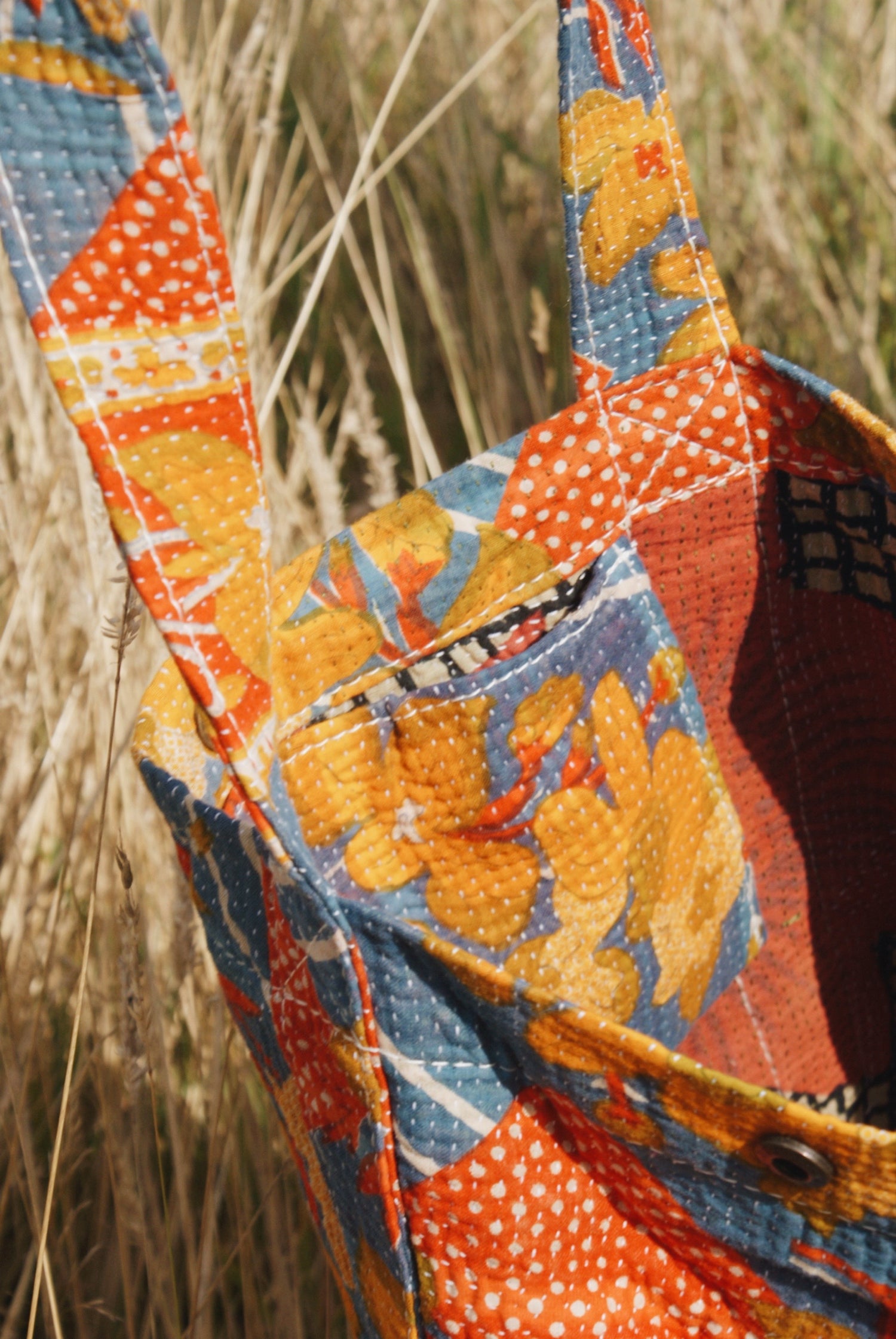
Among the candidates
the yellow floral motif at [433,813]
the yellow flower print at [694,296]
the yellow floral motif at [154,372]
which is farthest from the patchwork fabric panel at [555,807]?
the yellow floral motif at [154,372]

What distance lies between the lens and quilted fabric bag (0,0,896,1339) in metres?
0.37

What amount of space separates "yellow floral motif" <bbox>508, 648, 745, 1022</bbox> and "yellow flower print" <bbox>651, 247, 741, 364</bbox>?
18cm

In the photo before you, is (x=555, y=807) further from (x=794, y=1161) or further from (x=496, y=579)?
(x=794, y=1161)

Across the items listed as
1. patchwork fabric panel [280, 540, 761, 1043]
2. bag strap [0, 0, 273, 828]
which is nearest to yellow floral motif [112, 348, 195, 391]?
bag strap [0, 0, 273, 828]

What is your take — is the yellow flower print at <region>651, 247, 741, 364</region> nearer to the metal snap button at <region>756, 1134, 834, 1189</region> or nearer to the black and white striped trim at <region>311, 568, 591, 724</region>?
the black and white striped trim at <region>311, 568, 591, 724</region>

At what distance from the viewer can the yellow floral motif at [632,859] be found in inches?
25.2

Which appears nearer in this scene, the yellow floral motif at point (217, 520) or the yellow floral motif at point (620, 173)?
the yellow floral motif at point (217, 520)

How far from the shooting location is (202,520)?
0.39 m

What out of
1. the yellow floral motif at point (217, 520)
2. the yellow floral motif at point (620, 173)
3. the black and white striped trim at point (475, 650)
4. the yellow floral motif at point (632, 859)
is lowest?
the yellow floral motif at point (632, 859)

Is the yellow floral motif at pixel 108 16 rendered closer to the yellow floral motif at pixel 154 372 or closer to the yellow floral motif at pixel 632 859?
the yellow floral motif at pixel 154 372

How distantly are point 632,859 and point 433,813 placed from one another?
4.9 inches

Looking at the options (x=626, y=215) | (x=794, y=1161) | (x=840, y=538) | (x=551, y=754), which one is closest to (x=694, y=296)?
(x=626, y=215)

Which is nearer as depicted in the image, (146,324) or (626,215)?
(146,324)

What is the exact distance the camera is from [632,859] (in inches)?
25.7
